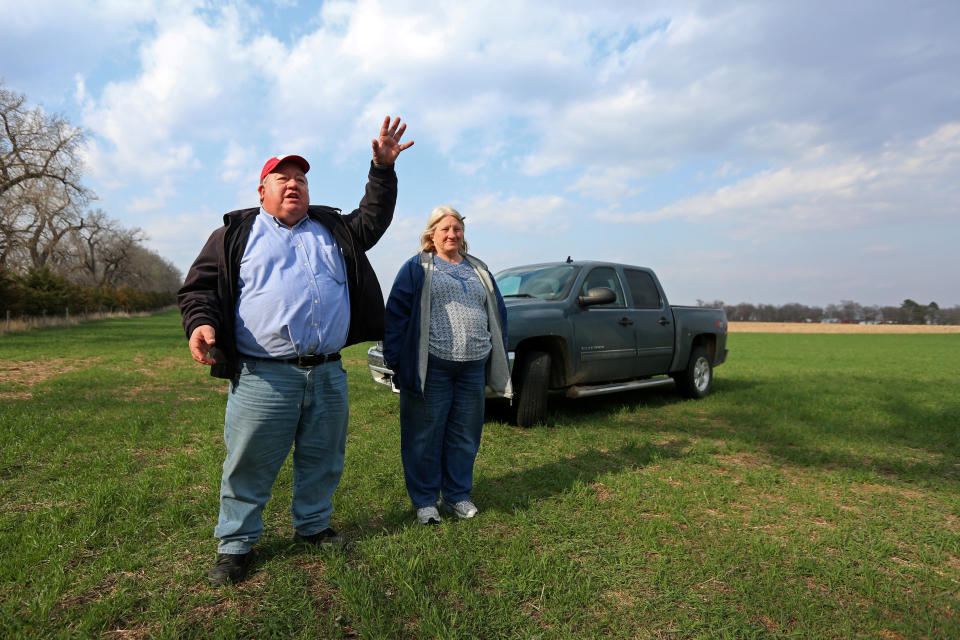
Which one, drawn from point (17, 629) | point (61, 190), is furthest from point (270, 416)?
point (61, 190)

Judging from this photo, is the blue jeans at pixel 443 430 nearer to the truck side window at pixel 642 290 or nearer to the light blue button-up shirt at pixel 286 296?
the light blue button-up shirt at pixel 286 296

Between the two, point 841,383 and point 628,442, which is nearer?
point 628,442

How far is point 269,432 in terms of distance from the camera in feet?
8.63

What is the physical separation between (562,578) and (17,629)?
2348 millimetres

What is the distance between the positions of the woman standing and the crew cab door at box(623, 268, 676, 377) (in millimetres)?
3986

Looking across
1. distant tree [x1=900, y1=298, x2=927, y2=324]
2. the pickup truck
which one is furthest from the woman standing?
distant tree [x1=900, y1=298, x2=927, y2=324]

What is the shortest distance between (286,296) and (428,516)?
1642 millimetres

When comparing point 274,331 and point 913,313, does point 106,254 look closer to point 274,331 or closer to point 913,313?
point 274,331

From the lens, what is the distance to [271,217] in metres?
2.76

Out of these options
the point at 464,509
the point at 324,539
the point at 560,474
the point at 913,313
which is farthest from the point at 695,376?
the point at 913,313

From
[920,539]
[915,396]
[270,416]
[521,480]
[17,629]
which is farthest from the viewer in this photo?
[915,396]

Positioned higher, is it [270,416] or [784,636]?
[270,416]

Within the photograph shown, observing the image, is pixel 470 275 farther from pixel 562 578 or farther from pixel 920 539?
pixel 920 539

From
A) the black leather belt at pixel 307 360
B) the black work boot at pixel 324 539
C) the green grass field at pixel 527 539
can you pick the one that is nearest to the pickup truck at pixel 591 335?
the green grass field at pixel 527 539
